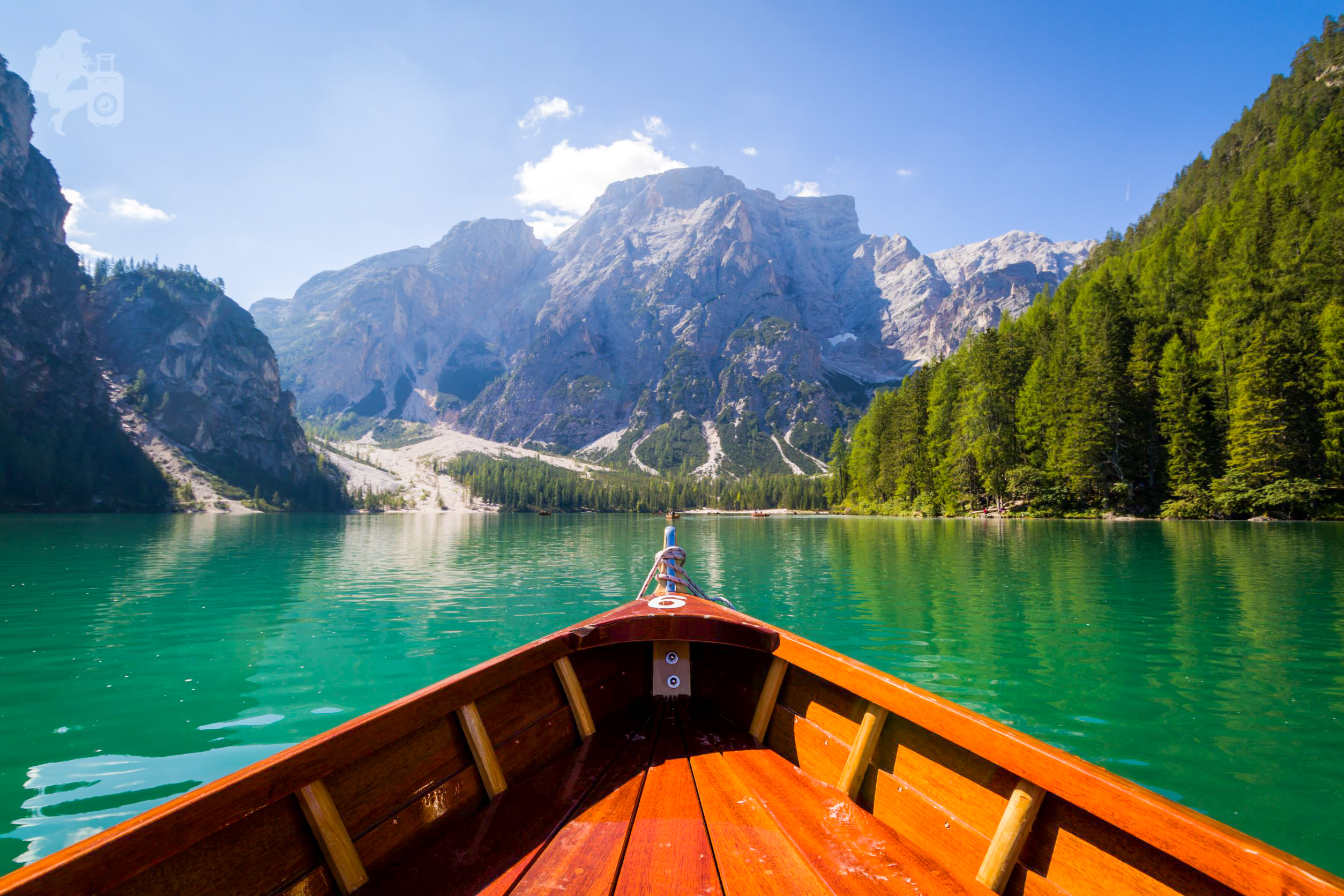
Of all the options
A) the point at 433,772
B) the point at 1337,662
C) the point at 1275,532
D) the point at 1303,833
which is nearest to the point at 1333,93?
the point at 1275,532

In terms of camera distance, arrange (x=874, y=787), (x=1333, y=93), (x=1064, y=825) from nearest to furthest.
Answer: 1. (x=1064, y=825)
2. (x=874, y=787)
3. (x=1333, y=93)

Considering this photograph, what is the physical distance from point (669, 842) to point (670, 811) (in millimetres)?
465

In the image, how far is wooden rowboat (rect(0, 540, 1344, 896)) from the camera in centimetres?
279

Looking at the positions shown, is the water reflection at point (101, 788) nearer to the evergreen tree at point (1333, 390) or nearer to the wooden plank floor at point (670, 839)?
the wooden plank floor at point (670, 839)

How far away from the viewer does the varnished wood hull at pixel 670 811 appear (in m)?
2.79

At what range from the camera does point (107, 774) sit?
7820 millimetres

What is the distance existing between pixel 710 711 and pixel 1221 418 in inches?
2857

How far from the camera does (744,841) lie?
4266mm

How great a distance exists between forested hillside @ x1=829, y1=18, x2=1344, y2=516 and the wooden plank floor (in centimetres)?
6642

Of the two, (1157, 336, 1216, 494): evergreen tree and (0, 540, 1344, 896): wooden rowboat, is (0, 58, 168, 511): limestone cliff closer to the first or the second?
(0, 540, 1344, 896): wooden rowboat

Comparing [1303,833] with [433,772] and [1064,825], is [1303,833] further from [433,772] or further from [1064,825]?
[433,772]

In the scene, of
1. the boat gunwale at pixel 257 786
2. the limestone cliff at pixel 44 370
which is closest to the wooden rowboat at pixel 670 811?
the boat gunwale at pixel 257 786

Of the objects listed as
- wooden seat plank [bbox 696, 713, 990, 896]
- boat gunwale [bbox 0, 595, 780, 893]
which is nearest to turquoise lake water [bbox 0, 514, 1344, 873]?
wooden seat plank [bbox 696, 713, 990, 896]

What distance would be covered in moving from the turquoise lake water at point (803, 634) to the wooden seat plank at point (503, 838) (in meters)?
5.45
